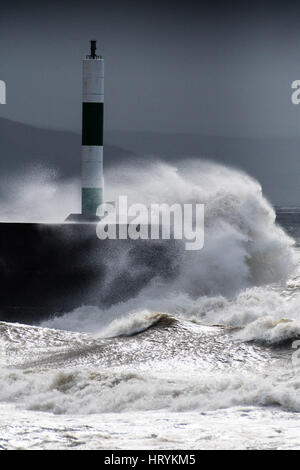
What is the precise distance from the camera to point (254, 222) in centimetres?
2202

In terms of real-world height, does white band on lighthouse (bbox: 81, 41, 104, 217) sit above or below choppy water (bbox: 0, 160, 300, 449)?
above

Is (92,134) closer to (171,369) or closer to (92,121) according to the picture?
(92,121)

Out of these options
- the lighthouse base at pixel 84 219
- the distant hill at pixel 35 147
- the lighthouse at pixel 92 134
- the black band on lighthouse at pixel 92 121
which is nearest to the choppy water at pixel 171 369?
the lighthouse base at pixel 84 219

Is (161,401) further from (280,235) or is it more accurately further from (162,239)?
(280,235)

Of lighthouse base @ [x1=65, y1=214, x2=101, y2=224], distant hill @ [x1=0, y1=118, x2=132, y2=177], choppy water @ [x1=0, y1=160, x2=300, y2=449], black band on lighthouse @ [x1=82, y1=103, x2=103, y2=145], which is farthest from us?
distant hill @ [x1=0, y1=118, x2=132, y2=177]

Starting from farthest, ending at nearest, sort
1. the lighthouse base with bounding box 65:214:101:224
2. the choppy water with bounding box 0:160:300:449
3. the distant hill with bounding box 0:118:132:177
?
the distant hill with bounding box 0:118:132:177 → the lighthouse base with bounding box 65:214:101:224 → the choppy water with bounding box 0:160:300:449

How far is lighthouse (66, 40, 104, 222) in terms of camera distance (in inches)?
835

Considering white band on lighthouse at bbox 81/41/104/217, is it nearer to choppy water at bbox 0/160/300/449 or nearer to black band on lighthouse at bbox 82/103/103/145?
black band on lighthouse at bbox 82/103/103/145

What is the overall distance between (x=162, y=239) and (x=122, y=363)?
754 cm

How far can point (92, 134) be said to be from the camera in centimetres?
2133

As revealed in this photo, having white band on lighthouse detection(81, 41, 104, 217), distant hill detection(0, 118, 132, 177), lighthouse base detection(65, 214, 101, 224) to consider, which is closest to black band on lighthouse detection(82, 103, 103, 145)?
white band on lighthouse detection(81, 41, 104, 217)

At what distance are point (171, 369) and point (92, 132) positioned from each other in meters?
10.5
